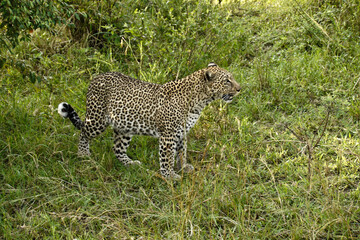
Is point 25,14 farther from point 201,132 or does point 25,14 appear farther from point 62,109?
point 201,132

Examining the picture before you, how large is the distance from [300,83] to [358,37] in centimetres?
165

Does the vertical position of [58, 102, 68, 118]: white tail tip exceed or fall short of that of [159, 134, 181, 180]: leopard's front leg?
it exceeds it

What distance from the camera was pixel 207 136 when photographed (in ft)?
21.4

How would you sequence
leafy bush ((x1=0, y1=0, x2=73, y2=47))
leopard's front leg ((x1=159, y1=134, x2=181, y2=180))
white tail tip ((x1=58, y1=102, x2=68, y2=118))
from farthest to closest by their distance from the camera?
white tail tip ((x1=58, y1=102, x2=68, y2=118)), leopard's front leg ((x1=159, y1=134, x2=181, y2=180)), leafy bush ((x1=0, y1=0, x2=73, y2=47))

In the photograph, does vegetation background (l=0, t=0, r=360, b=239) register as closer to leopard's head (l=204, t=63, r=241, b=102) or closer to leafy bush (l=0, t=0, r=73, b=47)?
leafy bush (l=0, t=0, r=73, b=47)

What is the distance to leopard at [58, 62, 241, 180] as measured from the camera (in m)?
5.85

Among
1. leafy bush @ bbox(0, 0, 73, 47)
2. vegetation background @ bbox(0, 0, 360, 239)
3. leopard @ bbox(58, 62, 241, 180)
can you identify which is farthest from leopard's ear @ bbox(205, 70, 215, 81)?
leafy bush @ bbox(0, 0, 73, 47)

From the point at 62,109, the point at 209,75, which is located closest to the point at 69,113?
the point at 62,109

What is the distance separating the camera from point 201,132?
664 centimetres

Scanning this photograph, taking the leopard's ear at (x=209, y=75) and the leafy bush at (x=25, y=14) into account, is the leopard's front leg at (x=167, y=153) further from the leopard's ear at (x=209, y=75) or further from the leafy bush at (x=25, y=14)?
the leafy bush at (x=25, y=14)

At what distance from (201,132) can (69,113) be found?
Answer: 5.95 ft

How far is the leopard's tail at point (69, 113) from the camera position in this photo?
623 cm

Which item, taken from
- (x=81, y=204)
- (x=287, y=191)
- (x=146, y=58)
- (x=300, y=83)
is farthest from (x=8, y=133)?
(x=300, y=83)

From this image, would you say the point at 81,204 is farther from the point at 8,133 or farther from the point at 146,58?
the point at 146,58
